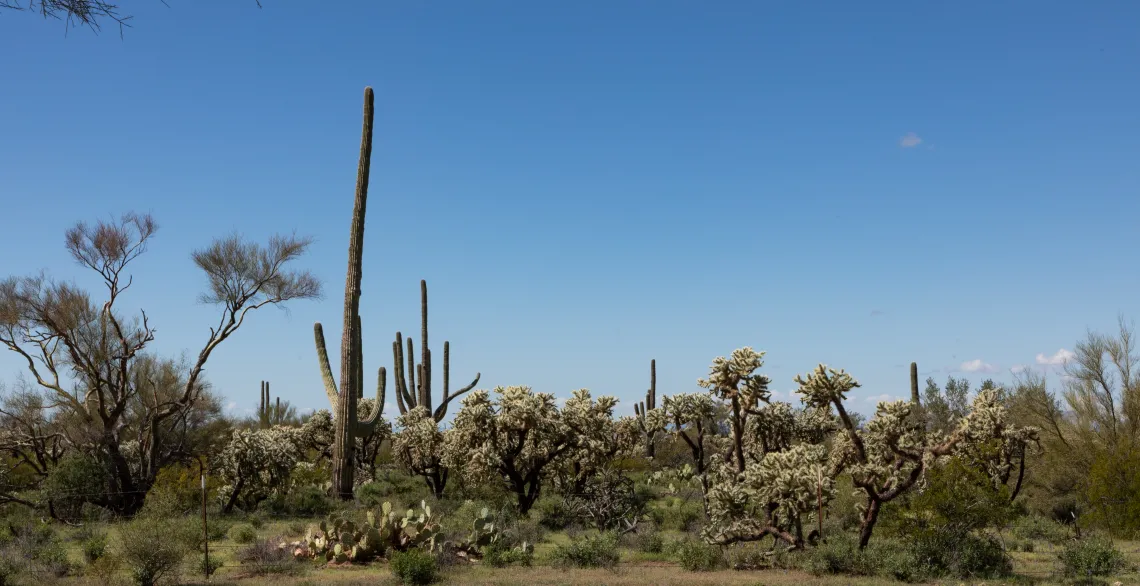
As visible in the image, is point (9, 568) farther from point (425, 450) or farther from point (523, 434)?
point (425, 450)

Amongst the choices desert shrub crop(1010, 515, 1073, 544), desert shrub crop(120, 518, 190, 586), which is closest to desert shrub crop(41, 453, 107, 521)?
desert shrub crop(120, 518, 190, 586)

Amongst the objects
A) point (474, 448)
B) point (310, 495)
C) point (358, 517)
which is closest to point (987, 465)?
point (474, 448)

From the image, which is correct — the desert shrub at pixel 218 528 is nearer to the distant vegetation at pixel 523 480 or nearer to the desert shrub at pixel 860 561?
the distant vegetation at pixel 523 480

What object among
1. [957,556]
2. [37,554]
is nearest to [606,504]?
[957,556]

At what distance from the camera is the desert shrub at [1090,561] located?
13.1m

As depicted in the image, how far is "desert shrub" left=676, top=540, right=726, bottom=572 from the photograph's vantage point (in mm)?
14305

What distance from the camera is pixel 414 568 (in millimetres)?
12883

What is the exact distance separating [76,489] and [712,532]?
16997 millimetres

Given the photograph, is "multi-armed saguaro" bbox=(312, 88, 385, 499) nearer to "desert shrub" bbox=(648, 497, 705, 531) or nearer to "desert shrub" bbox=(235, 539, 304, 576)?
"desert shrub" bbox=(235, 539, 304, 576)

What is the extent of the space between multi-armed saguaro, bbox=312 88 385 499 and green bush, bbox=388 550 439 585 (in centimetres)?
960

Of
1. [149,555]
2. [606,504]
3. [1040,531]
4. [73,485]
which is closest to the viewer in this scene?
[149,555]

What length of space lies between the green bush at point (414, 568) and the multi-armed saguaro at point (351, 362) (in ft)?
31.5

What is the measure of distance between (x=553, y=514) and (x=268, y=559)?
7402 millimetres

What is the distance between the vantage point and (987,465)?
17609 millimetres
